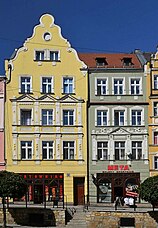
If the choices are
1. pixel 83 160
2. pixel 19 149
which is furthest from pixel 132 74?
pixel 19 149

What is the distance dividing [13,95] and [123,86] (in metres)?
9.81

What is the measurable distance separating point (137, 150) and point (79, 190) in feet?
20.5

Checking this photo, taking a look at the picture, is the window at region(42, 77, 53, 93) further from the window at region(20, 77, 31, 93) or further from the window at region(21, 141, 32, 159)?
the window at region(21, 141, 32, 159)

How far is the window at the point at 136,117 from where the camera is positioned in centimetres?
4694

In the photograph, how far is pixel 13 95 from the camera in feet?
151

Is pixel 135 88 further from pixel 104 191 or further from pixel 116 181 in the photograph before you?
pixel 104 191

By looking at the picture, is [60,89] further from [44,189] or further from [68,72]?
[44,189]

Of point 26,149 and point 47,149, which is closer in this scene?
point 26,149

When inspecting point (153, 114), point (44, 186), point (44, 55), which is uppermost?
point (44, 55)

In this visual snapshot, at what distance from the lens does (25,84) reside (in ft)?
152

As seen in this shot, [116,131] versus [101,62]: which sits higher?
[101,62]

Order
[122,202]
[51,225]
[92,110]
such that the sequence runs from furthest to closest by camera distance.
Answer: [92,110]
[122,202]
[51,225]

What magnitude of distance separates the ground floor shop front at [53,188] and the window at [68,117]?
459 cm

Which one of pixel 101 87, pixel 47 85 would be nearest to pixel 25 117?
pixel 47 85
